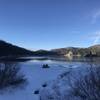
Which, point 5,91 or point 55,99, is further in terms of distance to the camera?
point 5,91

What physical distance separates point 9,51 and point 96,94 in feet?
284

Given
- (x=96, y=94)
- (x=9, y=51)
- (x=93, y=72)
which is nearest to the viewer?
(x=96, y=94)

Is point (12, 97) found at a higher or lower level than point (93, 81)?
lower

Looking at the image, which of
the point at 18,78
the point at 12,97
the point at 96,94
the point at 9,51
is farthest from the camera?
the point at 9,51

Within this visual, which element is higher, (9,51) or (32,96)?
(9,51)

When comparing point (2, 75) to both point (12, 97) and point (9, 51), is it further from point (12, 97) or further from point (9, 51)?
point (9, 51)

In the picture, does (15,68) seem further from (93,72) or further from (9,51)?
(9,51)

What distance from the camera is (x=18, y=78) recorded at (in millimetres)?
19234

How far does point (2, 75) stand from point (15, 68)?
211 cm

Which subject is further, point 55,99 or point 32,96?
point 32,96

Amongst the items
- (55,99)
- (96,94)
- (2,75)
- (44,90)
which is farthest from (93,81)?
(2,75)

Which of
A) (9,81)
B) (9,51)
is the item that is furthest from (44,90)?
(9,51)

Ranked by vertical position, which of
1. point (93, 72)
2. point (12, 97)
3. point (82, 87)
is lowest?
point (12, 97)

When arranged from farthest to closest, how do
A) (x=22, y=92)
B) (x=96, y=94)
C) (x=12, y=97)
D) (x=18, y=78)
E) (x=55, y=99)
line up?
(x=18, y=78) < (x=22, y=92) < (x=12, y=97) < (x=55, y=99) < (x=96, y=94)
